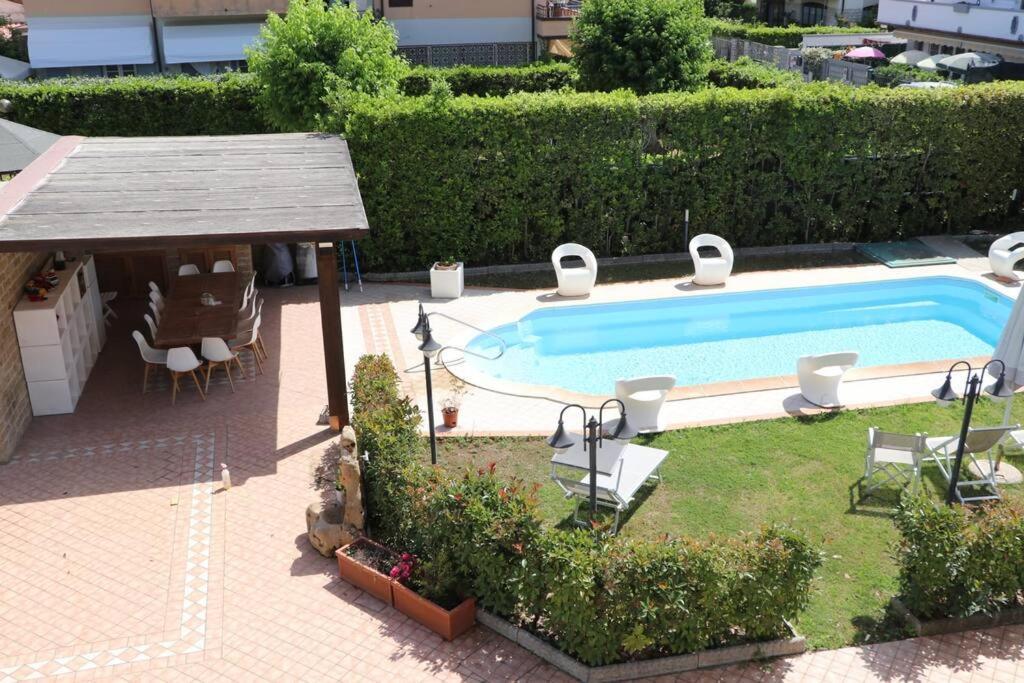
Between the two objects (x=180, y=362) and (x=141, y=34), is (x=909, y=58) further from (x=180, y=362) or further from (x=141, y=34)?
Answer: (x=180, y=362)

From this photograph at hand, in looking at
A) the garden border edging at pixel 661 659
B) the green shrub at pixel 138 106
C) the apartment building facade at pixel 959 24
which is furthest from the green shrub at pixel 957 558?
the apartment building facade at pixel 959 24

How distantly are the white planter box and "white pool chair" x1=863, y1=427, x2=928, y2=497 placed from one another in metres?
9.83

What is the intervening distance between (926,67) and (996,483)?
95.2 ft

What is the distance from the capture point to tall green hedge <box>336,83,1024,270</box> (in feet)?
68.5

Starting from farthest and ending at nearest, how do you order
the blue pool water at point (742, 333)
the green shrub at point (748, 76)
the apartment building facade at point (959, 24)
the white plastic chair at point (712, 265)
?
the apartment building facade at point (959, 24)
the green shrub at point (748, 76)
the white plastic chair at point (712, 265)
the blue pool water at point (742, 333)

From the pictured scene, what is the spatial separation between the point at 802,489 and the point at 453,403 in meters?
5.39

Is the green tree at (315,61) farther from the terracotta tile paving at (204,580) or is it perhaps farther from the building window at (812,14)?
the building window at (812,14)

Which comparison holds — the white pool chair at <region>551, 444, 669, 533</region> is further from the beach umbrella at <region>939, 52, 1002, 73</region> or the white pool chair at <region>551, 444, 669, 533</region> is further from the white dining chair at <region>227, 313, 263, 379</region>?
the beach umbrella at <region>939, 52, 1002, 73</region>

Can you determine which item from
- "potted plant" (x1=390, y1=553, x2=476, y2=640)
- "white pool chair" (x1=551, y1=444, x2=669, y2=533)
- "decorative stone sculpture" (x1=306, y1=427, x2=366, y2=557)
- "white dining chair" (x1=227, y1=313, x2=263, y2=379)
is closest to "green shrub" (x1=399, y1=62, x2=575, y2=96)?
"white dining chair" (x1=227, y1=313, x2=263, y2=379)

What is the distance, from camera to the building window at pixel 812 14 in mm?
61031

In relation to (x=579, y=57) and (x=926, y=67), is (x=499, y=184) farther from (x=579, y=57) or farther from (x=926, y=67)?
(x=926, y=67)

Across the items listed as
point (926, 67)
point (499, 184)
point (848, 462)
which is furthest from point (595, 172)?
point (926, 67)

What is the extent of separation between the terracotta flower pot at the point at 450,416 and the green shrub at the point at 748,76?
14.1m

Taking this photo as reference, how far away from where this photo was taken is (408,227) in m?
21.5
